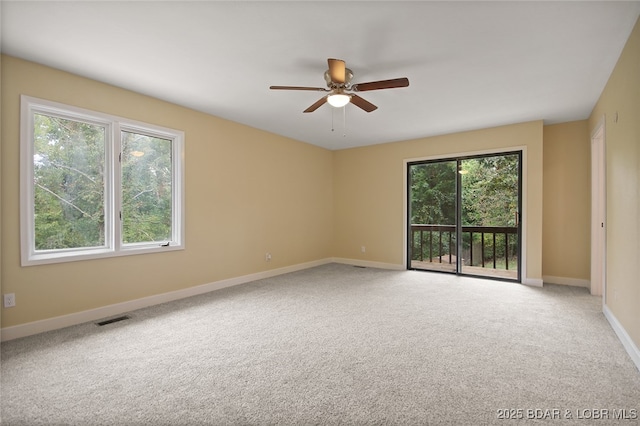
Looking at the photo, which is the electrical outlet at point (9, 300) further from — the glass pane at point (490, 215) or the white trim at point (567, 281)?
the white trim at point (567, 281)

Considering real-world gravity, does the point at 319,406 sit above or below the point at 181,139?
below

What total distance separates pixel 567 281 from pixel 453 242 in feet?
5.59

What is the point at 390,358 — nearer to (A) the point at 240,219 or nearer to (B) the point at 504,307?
(B) the point at 504,307

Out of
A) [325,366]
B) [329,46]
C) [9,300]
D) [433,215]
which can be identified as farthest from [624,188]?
[9,300]

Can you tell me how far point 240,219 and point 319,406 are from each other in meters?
3.42

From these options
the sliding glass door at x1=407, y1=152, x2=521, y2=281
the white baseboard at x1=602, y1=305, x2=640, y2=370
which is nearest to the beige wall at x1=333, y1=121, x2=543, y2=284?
the sliding glass door at x1=407, y1=152, x2=521, y2=281

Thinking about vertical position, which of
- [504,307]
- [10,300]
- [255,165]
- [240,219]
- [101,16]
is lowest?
[504,307]

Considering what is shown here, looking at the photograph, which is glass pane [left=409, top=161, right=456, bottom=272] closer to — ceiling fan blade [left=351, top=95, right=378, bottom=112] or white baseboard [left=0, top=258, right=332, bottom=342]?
ceiling fan blade [left=351, top=95, right=378, bottom=112]

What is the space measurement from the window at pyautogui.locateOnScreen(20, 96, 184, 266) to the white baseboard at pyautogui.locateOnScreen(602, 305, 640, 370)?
4531 millimetres

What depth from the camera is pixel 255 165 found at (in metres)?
5.01

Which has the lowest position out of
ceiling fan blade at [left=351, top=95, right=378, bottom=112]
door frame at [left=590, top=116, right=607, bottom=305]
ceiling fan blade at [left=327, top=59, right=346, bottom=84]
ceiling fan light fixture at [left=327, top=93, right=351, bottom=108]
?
door frame at [left=590, top=116, right=607, bottom=305]

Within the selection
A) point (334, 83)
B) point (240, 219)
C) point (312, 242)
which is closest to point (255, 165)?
point (240, 219)

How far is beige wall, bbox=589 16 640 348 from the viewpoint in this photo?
230 centimetres

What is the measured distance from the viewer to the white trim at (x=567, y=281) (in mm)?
4528
